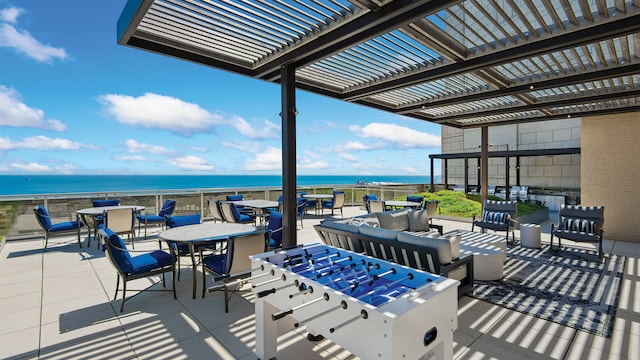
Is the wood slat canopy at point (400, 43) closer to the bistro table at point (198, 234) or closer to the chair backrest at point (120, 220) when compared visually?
the bistro table at point (198, 234)

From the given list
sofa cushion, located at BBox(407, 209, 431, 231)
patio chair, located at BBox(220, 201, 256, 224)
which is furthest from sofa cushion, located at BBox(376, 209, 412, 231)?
patio chair, located at BBox(220, 201, 256, 224)

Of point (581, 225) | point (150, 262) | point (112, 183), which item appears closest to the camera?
point (150, 262)

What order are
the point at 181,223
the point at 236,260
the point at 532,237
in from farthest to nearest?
1. the point at 532,237
2. the point at 181,223
3. the point at 236,260

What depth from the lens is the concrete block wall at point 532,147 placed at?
1346 centimetres

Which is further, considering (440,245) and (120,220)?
(120,220)

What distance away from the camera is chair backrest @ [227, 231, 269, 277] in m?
3.36

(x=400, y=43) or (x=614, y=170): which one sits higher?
(x=400, y=43)

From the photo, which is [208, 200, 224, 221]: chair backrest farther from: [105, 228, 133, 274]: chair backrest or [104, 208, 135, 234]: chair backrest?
[105, 228, 133, 274]: chair backrest

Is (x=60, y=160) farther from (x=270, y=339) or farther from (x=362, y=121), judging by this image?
(x=270, y=339)

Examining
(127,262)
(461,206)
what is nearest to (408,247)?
(127,262)

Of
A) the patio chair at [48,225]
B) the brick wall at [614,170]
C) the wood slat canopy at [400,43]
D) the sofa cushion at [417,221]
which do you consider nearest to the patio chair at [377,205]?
the sofa cushion at [417,221]

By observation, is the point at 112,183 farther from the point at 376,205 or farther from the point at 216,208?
the point at 376,205

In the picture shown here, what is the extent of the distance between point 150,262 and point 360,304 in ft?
9.78

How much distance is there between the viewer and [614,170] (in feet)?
23.6
